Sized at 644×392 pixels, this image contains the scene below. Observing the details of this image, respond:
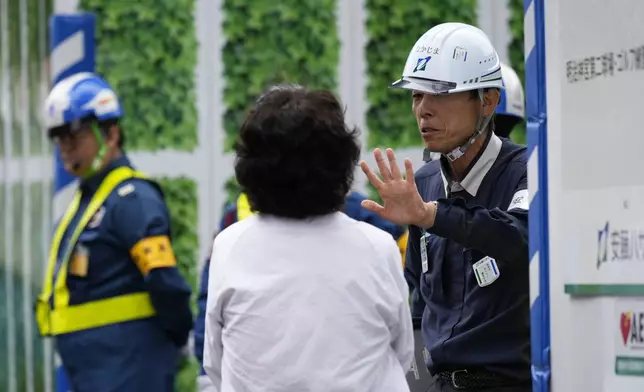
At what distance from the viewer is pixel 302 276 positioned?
339 cm

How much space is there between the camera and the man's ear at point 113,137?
625 centimetres

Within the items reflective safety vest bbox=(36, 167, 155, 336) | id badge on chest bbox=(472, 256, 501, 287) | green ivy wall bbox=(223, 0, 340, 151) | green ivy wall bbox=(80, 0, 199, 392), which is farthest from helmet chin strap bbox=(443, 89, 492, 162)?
green ivy wall bbox=(80, 0, 199, 392)

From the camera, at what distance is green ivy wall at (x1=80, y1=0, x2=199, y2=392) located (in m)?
8.12

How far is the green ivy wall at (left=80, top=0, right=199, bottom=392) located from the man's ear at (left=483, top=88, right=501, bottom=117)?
3.94m

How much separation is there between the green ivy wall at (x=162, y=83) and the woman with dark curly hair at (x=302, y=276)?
4719 mm

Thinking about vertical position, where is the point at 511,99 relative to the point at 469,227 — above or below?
above

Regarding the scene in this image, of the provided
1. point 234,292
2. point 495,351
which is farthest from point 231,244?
point 495,351

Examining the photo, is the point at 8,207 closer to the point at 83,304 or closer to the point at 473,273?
the point at 83,304

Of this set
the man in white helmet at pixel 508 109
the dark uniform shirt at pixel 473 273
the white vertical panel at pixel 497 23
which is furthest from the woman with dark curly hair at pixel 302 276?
the white vertical panel at pixel 497 23

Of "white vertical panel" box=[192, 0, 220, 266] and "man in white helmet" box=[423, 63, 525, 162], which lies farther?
"white vertical panel" box=[192, 0, 220, 266]

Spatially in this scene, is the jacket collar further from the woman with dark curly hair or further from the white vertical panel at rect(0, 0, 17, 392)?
the white vertical panel at rect(0, 0, 17, 392)

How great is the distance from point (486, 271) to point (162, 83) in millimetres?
4337

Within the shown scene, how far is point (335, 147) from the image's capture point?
3.46 metres

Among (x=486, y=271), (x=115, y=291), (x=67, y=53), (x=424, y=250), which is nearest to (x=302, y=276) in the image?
(x=486, y=271)
